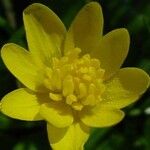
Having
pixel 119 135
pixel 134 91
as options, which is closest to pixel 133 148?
pixel 119 135

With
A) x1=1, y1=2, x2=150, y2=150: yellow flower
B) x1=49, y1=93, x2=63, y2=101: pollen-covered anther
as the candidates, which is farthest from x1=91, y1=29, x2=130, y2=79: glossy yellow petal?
x1=49, y1=93, x2=63, y2=101: pollen-covered anther

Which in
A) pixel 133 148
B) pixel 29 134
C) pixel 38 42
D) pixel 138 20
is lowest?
pixel 133 148

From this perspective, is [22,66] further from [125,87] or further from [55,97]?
[125,87]

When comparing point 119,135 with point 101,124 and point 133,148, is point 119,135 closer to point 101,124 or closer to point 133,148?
point 133,148

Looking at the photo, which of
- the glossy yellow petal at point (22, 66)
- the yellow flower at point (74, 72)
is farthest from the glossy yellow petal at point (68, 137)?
the glossy yellow petal at point (22, 66)

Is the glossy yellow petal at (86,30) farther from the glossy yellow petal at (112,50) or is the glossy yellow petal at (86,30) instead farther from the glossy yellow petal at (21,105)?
the glossy yellow petal at (21,105)

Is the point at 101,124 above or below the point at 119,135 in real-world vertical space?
above
